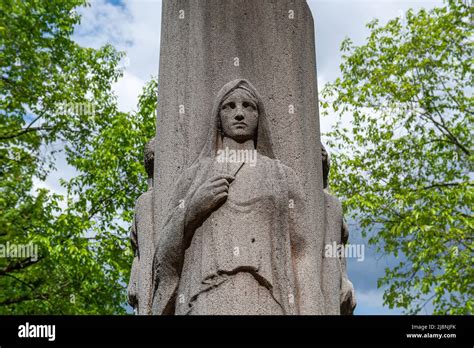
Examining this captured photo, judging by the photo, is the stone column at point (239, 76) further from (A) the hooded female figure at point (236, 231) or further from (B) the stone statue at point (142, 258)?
(A) the hooded female figure at point (236, 231)

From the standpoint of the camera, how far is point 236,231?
6.02 m

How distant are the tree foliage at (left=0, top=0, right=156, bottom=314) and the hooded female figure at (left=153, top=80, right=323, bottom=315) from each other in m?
9.85

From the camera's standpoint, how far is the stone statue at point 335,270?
21.6 feet

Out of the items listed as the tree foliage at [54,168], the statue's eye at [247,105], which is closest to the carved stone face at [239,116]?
the statue's eye at [247,105]

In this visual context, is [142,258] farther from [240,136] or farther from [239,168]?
[240,136]

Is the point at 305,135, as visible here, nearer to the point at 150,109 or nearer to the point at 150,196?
the point at 150,196

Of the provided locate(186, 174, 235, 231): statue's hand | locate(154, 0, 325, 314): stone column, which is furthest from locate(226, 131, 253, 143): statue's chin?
locate(186, 174, 235, 231): statue's hand

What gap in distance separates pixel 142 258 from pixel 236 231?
1.21 m

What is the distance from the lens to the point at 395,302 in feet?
56.0

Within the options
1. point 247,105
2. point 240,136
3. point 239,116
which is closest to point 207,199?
point 240,136

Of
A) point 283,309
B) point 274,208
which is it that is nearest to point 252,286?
point 283,309

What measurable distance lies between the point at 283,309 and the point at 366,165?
1259cm

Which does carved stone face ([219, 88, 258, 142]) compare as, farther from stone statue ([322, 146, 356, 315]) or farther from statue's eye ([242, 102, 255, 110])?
stone statue ([322, 146, 356, 315])
